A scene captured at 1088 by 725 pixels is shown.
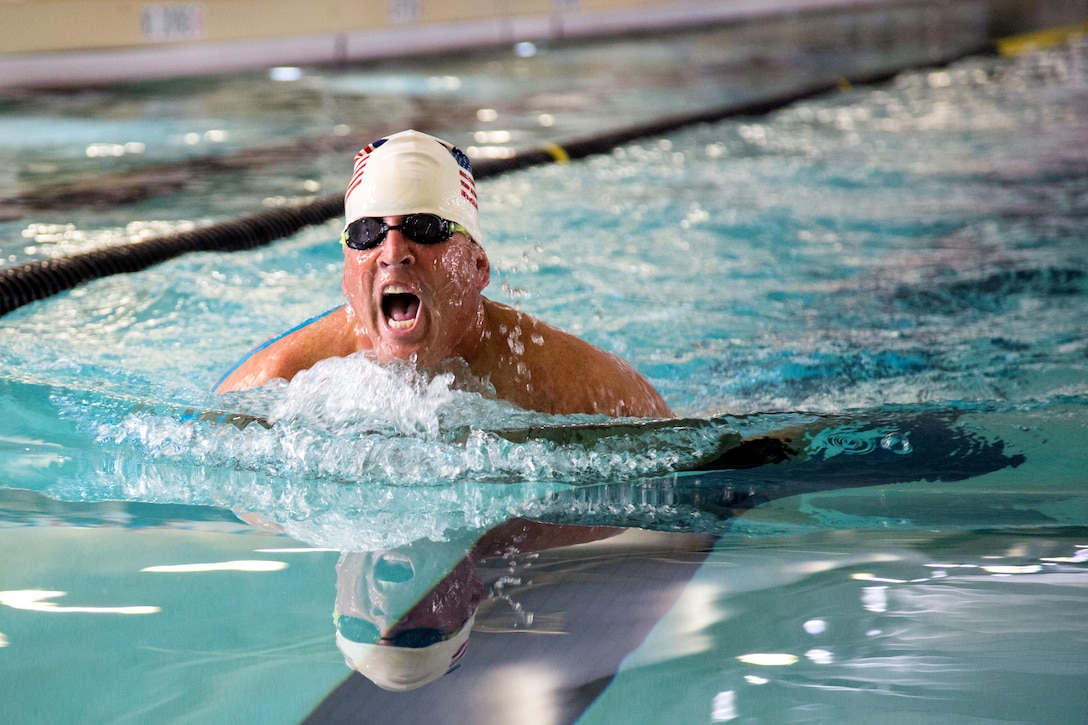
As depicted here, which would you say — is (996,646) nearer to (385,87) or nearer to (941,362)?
(941,362)

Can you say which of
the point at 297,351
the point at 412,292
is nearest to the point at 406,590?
the point at 412,292

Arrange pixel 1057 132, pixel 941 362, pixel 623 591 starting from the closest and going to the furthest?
pixel 623 591, pixel 941 362, pixel 1057 132

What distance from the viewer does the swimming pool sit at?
5.39ft

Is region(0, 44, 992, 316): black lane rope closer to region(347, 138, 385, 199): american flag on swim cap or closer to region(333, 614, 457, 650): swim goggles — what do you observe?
region(347, 138, 385, 199): american flag on swim cap

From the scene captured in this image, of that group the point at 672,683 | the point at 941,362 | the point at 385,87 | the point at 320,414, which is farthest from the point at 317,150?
the point at 672,683

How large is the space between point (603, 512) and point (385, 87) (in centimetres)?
846

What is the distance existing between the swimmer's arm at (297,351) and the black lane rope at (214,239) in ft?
5.24

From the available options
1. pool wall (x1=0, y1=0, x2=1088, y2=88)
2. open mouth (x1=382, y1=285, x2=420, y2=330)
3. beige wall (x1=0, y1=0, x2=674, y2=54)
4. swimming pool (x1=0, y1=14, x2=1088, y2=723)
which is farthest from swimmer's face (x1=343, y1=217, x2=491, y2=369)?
beige wall (x1=0, y1=0, x2=674, y2=54)

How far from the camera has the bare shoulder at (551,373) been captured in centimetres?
259

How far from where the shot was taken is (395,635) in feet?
5.62

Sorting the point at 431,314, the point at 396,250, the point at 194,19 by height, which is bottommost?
the point at 431,314

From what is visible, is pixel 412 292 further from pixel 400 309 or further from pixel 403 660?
pixel 403 660

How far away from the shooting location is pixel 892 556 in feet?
6.35

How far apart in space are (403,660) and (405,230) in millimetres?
971
